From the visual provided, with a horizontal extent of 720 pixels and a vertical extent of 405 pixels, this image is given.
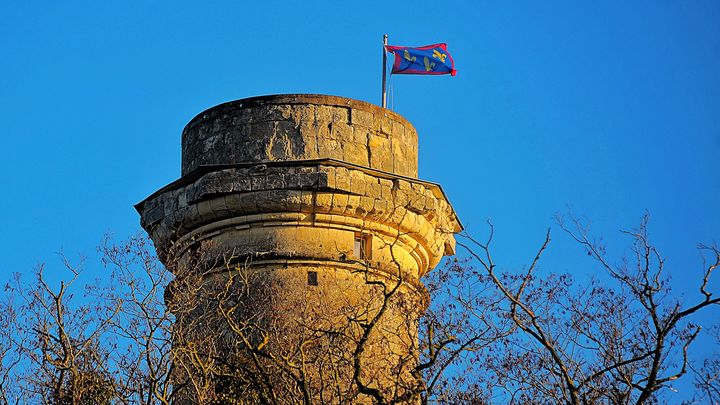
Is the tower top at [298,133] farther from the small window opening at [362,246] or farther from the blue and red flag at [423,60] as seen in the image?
the blue and red flag at [423,60]

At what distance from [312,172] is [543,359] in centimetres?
271

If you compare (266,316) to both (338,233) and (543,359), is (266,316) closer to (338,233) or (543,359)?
(338,233)

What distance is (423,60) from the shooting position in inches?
650

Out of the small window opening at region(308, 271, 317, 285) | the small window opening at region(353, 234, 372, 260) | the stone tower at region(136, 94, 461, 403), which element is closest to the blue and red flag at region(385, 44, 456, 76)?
the stone tower at region(136, 94, 461, 403)

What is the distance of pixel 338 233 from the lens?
1412 centimetres

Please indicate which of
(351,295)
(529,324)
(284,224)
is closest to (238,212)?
(284,224)

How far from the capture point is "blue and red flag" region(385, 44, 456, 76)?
16375 mm

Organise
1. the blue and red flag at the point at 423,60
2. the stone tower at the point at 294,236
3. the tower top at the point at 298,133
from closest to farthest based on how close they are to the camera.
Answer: the stone tower at the point at 294,236 → the tower top at the point at 298,133 → the blue and red flag at the point at 423,60

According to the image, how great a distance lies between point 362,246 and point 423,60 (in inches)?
118

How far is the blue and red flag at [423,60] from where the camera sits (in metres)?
16.4

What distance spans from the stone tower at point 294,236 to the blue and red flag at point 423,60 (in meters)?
1.72

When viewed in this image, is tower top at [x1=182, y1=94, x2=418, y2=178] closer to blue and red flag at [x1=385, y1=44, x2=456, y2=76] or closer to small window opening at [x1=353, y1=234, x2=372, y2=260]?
small window opening at [x1=353, y1=234, x2=372, y2=260]

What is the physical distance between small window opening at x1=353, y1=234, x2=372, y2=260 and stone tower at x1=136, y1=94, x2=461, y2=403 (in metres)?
0.02

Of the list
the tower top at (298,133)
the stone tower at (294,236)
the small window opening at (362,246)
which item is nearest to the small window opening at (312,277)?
the stone tower at (294,236)
